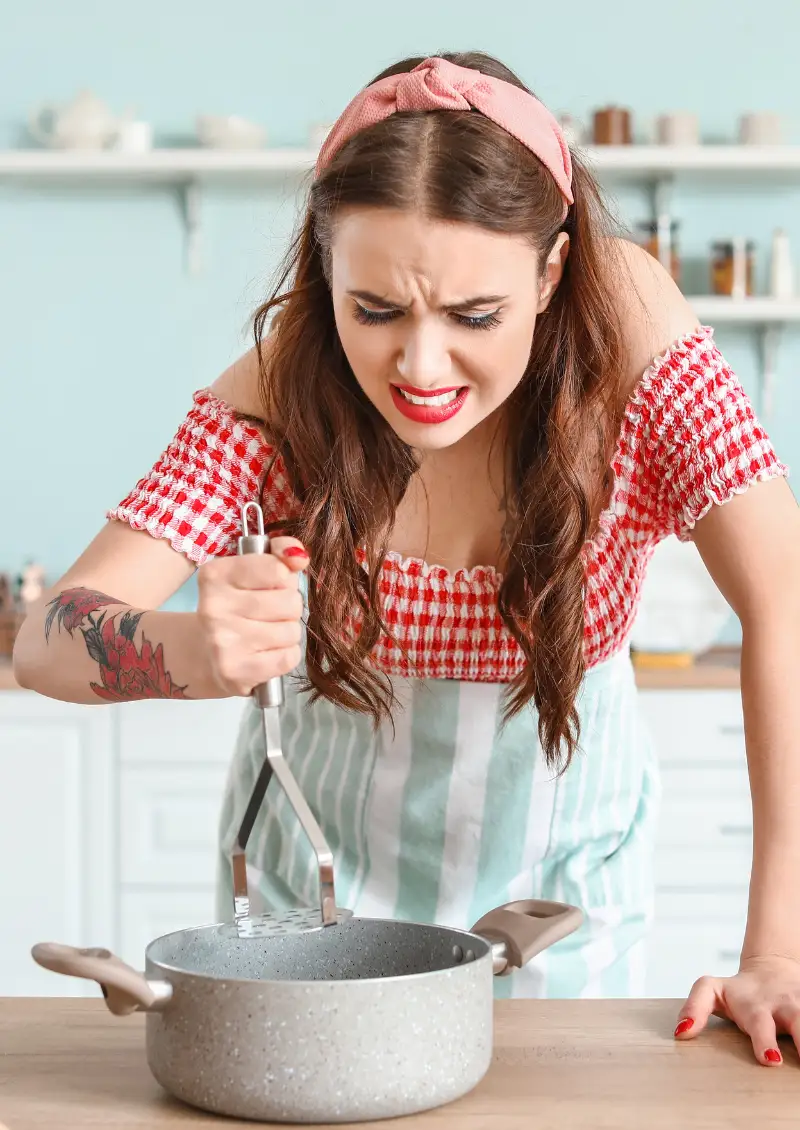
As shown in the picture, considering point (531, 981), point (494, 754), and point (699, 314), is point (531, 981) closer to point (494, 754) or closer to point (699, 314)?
point (494, 754)

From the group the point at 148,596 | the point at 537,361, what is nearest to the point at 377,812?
the point at 148,596

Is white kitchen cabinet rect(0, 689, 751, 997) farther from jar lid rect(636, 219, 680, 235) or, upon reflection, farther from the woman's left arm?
the woman's left arm

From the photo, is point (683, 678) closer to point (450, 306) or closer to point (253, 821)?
point (450, 306)


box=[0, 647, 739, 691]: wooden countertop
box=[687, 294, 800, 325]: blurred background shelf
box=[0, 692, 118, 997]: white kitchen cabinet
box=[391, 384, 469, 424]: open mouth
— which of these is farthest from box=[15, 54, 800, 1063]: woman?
box=[687, 294, 800, 325]: blurred background shelf

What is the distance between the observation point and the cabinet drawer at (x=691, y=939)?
2443mm

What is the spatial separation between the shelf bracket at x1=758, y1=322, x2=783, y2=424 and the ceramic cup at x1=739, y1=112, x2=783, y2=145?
0.38 metres

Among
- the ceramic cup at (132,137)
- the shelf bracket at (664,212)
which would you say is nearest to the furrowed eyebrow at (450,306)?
the shelf bracket at (664,212)

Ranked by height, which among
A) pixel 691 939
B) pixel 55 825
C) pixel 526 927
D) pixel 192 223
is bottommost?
pixel 691 939

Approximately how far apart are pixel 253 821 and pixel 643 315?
1.94ft

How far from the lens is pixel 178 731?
2.49 m

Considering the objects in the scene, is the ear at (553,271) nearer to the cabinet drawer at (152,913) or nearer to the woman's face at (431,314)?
the woman's face at (431,314)

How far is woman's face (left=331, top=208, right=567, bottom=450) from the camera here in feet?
2.97

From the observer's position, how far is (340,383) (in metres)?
1.13

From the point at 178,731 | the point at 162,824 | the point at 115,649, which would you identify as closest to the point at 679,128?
the point at 178,731
